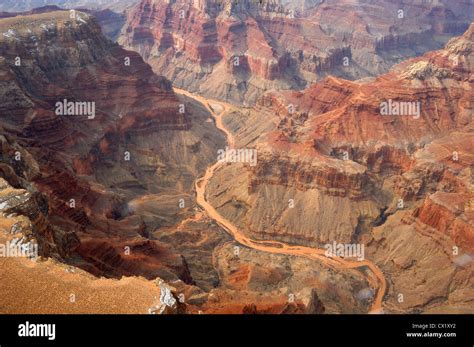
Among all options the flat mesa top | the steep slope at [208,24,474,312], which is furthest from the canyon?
the flat mesa top

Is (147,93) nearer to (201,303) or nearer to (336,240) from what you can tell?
(336,240)

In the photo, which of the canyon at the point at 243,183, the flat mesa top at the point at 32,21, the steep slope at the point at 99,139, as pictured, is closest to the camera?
the canyon at the point at 243,183

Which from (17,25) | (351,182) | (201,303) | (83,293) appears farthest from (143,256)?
(17,25)

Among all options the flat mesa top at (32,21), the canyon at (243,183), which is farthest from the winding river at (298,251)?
the flat mesa top at (32,21)

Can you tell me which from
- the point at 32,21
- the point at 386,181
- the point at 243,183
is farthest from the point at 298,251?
the point at 32,21

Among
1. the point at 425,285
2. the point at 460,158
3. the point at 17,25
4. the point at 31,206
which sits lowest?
the point at 425,285

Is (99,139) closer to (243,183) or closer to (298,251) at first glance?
(243,183)

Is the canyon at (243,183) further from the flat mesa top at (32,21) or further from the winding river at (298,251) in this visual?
the flat mesa top at (32,21)

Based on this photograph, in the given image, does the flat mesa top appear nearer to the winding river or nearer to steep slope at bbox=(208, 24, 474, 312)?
the winding river
